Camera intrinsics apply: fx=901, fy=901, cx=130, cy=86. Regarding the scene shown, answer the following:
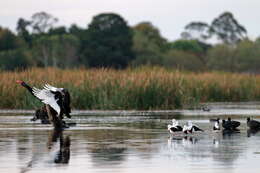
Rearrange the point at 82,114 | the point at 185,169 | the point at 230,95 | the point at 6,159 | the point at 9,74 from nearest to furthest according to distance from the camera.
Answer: the point at 185,169, the point at 6,159, the point at 82,114, the point at 9,74, the point at 230,95

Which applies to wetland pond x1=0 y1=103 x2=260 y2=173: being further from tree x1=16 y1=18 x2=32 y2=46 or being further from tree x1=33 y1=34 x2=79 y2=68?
tree x1=16 y1=18 x2=32 y2=46

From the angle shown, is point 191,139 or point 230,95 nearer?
point 191,139

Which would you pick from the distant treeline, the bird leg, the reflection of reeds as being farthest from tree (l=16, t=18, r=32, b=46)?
the bird leg

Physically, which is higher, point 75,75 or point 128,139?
point 75,75

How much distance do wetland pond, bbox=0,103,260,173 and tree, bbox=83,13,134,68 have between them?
6670 cm

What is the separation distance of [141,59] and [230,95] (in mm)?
53896

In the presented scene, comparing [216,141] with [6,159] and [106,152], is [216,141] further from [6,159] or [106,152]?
[6,159]

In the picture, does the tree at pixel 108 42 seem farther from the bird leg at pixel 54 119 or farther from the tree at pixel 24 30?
the bird leg at pixel 54 119

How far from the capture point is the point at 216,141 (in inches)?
781

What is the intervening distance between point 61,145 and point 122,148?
1.61 metres

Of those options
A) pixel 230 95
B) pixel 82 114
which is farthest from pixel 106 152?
pixel 230 95

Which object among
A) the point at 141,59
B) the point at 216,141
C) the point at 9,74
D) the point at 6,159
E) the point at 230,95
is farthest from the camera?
the point at 141,59

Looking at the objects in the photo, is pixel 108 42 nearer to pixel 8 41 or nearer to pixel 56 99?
pixel 8 41

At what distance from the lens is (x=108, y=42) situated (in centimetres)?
9669
